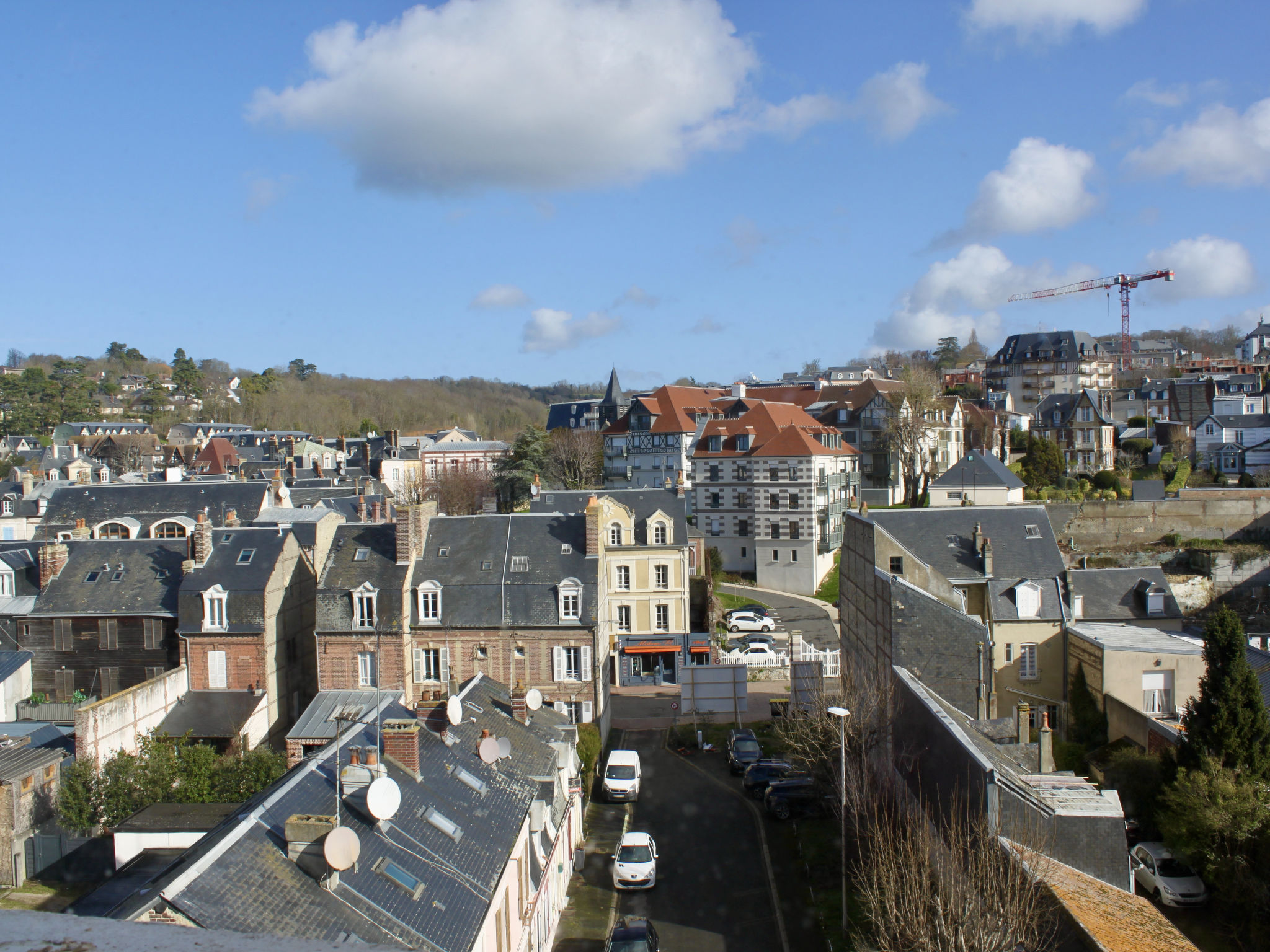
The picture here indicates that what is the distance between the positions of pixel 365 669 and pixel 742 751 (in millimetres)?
12604

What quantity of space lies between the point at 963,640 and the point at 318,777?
16852mm

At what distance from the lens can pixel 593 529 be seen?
31562 millimetres

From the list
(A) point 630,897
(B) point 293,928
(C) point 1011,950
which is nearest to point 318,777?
(B) point 293,928

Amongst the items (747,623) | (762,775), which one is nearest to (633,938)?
(762,775)

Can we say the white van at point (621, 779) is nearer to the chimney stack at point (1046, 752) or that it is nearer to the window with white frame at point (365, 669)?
the window with white frame at point (365, 669)

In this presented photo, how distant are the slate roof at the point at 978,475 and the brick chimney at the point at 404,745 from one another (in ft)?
145

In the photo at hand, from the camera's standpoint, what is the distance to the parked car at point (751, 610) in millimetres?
44125

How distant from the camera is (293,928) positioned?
34.2 feet

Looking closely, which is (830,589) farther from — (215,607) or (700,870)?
(215,607)

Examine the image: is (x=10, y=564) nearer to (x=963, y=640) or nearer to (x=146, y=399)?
(x=963, y=640)

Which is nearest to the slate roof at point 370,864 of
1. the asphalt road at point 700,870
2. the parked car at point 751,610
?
the asphalt road at point 700,870

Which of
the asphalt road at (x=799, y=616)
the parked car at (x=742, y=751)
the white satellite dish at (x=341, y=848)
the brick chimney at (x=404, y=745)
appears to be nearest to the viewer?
the white satellite dish at (x=341, y=848)

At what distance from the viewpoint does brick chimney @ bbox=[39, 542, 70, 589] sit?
31797 mm

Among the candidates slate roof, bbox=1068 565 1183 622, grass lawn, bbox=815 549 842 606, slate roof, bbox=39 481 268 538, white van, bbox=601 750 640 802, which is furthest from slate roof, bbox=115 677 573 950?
grass lawn, bbox=815 549 842 606
